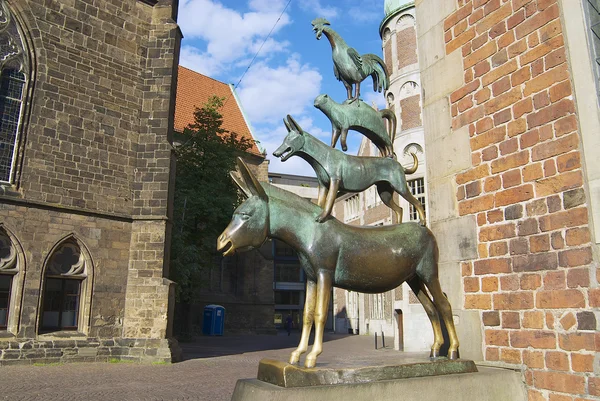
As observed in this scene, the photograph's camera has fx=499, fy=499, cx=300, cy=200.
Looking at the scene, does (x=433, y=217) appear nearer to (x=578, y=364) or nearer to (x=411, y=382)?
(x=578, y=364)

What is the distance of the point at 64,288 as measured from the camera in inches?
527

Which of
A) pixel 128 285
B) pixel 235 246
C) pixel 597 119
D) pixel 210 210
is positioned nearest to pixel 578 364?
pixel 597 119

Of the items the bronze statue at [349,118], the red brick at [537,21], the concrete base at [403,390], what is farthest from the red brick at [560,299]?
A: the red brick at [537,21]

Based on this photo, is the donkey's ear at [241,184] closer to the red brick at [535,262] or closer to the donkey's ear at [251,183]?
the donkey's ear at [251,183]

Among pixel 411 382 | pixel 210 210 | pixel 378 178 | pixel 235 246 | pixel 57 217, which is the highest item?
pixel 210 210

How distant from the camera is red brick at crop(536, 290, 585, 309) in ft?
12.9

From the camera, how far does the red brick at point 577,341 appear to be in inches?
→ 150

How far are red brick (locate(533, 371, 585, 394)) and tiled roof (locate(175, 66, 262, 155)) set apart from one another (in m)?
31.0

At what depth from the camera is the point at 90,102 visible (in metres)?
14.5

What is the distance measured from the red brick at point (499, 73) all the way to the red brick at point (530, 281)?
6.30 ft

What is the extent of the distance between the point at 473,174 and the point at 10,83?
43.0 feet

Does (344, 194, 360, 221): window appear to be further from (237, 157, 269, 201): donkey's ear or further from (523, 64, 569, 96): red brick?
(237, 157, 269, 201): donkey's ear

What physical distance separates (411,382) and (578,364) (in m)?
1.60

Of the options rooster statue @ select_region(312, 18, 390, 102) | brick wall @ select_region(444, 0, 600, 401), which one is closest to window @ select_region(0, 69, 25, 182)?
rooster statue @ select_region(312, 18, 390, 102)
